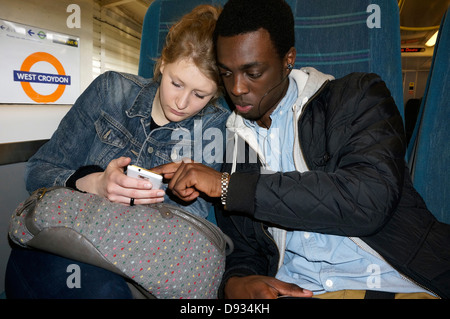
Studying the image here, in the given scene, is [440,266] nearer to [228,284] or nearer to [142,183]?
[228,284]

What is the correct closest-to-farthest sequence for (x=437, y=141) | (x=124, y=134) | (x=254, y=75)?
(x=254, y=75), (x=437, y=141), (x=124, y=134)

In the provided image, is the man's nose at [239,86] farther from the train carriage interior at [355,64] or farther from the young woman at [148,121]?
the train carriage interior at [355,64]

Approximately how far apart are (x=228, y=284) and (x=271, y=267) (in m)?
0.20

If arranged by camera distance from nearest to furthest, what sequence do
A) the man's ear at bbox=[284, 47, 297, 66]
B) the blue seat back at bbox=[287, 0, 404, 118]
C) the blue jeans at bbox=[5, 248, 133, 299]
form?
the blue jeans at bbox=[5, 248, 133, 299] < the man's ear at bbox=[284, 47, 297, 66] < the blue seat back at bbox=[287, 0, 404, 118]

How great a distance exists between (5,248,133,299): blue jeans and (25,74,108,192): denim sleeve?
1.12 ft

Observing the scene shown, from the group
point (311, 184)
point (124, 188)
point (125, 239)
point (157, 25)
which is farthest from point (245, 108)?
point (157, 25)

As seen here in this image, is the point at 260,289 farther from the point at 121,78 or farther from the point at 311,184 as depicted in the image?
the point at 121,78

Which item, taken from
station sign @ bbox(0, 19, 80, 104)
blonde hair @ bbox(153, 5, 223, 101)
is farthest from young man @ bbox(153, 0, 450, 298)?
station sign @ bbox(0, 19, 80, 104)

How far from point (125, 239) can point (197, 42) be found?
0.84 meters

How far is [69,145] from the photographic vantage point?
1.22 m

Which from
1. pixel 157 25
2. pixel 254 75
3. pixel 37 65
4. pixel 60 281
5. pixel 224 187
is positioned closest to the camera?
pixel 60 281

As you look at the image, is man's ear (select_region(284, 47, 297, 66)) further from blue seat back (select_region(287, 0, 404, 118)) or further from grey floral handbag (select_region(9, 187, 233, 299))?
grey floral handbag (select_region(9, 187, 233, 299))

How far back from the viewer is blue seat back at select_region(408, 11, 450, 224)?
3.74 feet
